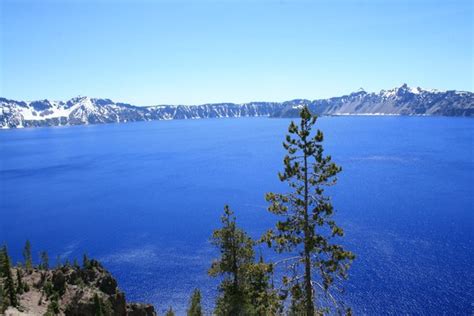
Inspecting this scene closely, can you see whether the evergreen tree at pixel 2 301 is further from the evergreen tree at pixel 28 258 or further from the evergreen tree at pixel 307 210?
the evergreen tree at pixel 307 210

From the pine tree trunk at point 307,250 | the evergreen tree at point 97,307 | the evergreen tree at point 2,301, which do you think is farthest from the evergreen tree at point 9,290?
the pine tree trunk at point 307,250

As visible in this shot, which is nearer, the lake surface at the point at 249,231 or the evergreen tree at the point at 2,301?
the evergreen tree at the point at 2,301

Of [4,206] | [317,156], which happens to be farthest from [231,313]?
Result: [4,206]

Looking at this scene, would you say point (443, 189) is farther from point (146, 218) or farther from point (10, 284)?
point (10, 284)

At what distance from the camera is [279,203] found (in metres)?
27.6

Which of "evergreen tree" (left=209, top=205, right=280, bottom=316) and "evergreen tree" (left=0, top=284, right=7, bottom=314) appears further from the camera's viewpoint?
"evergreen tree" (left=0, top=284, right=7, bottom=314)

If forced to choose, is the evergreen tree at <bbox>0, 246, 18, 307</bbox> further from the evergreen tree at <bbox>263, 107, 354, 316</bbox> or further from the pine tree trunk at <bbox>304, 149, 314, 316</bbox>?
the evergreen tree at <bbox>263, 107, 354, 316</bbox>

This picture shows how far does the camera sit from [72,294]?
7475 cm

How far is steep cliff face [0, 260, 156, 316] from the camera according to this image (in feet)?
230

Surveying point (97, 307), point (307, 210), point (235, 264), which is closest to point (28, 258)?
point (97, 307)

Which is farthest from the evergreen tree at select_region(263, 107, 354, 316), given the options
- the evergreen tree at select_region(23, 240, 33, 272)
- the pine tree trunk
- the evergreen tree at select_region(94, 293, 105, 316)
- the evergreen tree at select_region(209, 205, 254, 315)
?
the evergreen tree at select_region(23, 240, 33, 272)

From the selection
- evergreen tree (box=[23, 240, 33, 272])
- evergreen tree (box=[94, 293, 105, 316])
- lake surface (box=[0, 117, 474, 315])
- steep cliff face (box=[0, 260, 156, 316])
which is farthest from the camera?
lake surface (box=[0, 117, 474, 315])

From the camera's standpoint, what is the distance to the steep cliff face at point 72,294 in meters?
70.2

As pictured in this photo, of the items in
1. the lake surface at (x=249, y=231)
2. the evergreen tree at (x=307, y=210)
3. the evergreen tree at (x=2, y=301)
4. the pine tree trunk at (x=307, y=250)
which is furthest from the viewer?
the lake surface at (x=249, y=231)
